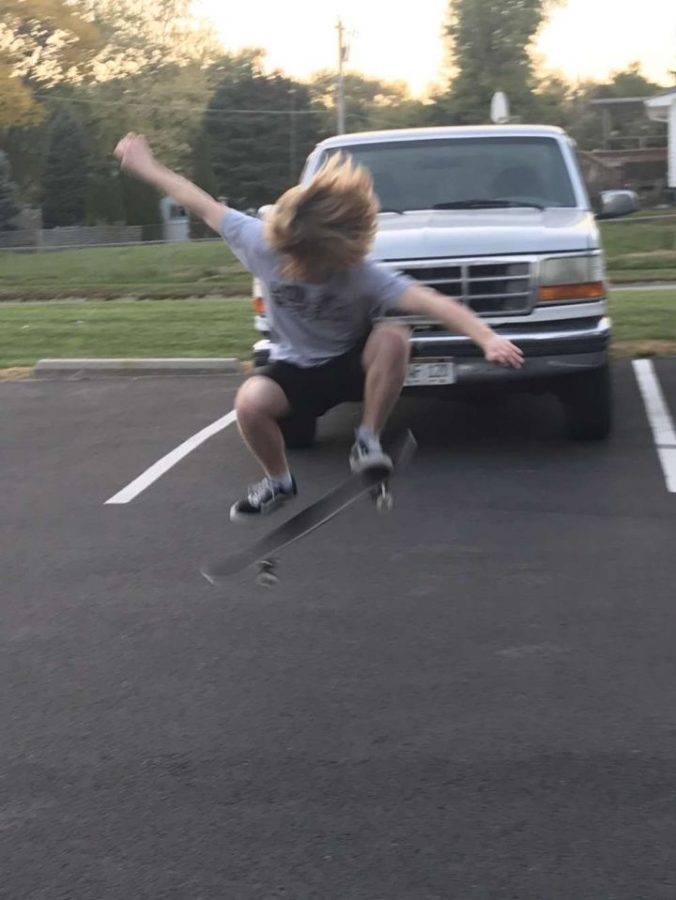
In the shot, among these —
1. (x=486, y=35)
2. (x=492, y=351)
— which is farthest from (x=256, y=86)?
(x=492, y=351)

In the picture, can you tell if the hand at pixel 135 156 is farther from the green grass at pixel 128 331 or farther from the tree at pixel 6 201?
the tree at pixel 6 201

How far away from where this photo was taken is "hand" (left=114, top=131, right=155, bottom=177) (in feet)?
17.8

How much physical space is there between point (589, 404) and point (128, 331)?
307 inches

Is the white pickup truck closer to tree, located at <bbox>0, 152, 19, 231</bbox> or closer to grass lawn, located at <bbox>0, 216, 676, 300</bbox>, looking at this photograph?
grass lawn, located at <bbox>0, 216, 676, 300</bbox>

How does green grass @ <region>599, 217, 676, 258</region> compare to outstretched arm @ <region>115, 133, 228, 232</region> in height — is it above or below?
below

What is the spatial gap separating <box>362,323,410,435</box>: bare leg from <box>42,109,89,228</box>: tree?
4437cm

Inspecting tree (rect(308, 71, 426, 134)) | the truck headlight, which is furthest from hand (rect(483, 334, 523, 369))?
tree (rect(308, 71, 426, 134))

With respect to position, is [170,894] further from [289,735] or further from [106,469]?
[106,469]

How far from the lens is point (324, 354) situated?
17.6 ft

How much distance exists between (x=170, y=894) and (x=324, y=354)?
2627 mm

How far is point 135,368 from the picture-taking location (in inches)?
493

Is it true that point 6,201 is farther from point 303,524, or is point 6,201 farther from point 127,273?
point 303,524

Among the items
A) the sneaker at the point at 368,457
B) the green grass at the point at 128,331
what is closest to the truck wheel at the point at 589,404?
the sneaker at the point at 368,457

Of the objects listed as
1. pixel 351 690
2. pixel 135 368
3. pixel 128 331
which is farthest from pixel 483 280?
pixel 128 331
